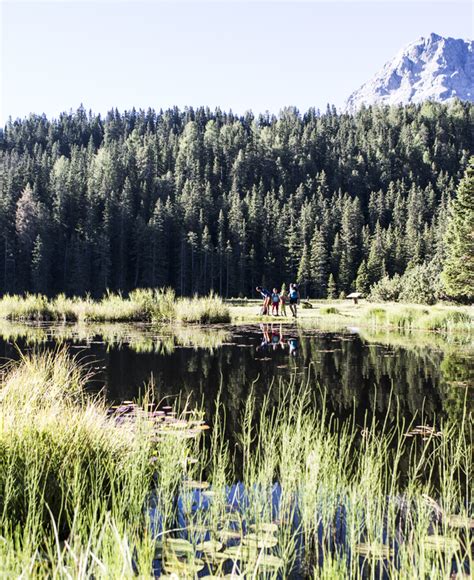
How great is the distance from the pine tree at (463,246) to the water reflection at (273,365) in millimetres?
16368

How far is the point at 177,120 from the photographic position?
576ft

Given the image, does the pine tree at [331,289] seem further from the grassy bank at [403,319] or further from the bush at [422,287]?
the grassy bank at [403,319]

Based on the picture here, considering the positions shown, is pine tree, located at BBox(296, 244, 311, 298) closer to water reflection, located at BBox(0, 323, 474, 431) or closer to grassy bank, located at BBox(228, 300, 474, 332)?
grassy bank, located at BBox(228, 300, 474, 332)

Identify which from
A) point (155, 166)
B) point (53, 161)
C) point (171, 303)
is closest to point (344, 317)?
point (171, 303)

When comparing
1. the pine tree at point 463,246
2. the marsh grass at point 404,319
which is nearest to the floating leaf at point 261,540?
the marsh grass at point 404,319

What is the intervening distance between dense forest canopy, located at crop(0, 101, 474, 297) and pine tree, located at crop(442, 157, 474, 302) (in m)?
10.5

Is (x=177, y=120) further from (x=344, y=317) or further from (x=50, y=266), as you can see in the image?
(x=344, y=317)

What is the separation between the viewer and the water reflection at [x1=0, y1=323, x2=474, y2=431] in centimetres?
995

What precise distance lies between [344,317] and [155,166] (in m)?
92.6

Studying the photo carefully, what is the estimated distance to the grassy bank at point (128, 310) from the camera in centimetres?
2791

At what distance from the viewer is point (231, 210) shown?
3720 inches

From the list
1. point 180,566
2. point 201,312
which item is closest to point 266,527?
point 180,566

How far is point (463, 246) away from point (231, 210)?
61.8m

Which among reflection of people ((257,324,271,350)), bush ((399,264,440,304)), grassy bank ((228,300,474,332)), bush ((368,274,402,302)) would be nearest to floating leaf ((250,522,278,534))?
reflection of people ((257,324,271,350))
